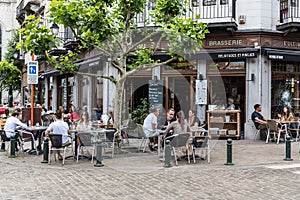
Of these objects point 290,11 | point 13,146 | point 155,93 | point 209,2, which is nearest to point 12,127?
point 13,146

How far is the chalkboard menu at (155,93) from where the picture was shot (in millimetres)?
18275

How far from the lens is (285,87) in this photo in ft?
59.0

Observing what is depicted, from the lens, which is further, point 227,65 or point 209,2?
point 209,2

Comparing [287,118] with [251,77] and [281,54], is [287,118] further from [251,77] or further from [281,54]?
[281,54]

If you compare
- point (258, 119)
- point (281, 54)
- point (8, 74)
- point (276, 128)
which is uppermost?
point (8, 74)

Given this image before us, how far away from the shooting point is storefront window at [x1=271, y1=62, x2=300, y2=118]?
17734 mm

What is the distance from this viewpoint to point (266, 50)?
666 inches

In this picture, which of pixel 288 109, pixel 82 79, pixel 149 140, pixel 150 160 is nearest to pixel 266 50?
pixel 288 109

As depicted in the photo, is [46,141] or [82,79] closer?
[46,141]

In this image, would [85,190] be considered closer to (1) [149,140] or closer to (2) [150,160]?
(2) [150,160]

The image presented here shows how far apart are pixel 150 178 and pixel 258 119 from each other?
784 centimetres

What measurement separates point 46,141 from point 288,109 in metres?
10.2

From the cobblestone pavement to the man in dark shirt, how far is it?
135 inches

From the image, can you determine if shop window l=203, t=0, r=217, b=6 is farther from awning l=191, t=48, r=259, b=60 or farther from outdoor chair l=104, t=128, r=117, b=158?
outdoor chair l=104, t=128, r=117, b=158
